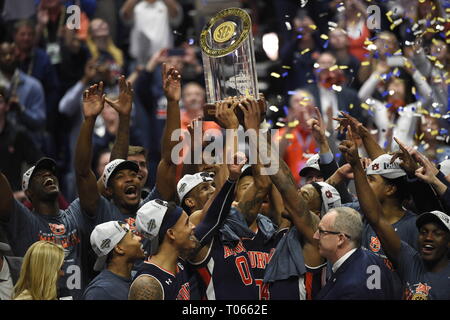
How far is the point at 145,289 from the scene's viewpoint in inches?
254

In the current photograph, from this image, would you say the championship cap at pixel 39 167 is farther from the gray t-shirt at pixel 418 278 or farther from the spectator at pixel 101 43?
the spectator at pixel 101 43

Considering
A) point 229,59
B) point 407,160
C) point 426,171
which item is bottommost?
point 426,171

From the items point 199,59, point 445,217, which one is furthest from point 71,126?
point 445,217

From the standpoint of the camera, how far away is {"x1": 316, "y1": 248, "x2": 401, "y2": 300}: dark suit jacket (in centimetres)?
656

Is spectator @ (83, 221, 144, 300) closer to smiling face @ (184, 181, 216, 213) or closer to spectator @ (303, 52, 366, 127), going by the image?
smiling face @ (184, 181, 216, 213)

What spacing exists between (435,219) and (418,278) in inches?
16.7

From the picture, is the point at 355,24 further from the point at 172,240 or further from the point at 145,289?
the point at 145,289

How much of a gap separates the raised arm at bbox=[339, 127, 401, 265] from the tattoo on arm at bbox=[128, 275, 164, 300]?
5.11 ft

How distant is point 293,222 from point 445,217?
3.41ft

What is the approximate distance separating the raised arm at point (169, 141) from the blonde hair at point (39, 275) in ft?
4.80

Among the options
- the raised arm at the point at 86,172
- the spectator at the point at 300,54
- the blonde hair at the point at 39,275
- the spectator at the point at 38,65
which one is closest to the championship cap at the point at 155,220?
the blonde hair at the point at 39,275

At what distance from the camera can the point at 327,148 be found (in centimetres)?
824

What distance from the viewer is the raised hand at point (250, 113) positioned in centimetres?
711

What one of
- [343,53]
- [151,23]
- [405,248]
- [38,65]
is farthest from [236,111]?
[151,23]
